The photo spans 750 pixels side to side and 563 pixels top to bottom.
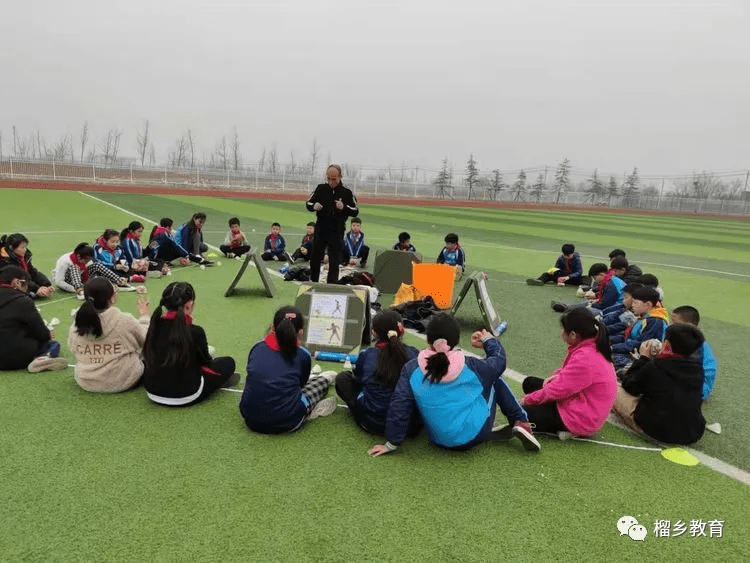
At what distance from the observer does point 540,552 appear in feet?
10.5

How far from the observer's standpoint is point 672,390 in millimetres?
4441

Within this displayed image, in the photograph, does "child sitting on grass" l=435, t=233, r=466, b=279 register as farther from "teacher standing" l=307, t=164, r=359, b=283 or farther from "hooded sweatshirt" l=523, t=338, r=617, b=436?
"hooded sweatshirt" l=523, t=338, r=617, b=436

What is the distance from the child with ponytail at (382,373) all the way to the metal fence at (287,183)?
52710mm

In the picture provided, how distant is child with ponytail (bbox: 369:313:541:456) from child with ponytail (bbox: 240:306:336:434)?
80cm

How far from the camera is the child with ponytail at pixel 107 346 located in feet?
16.2

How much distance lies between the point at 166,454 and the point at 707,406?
5.45 m

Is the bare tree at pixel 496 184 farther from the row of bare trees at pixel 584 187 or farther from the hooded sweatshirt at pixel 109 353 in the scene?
the hooded sweatshirt at pixel 109 353

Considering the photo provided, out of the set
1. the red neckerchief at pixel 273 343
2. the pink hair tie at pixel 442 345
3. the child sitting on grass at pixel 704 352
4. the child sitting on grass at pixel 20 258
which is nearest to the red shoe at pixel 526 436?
the pink hair tie at pixel 442 345

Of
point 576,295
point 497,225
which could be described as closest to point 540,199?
point 497,225

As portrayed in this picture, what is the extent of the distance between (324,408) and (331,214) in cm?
505

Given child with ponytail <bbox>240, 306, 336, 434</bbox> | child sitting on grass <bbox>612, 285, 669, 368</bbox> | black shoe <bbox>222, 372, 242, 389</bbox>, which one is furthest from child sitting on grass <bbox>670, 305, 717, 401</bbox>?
black shoe <bbox>222, 372, 242, 389</bbox>

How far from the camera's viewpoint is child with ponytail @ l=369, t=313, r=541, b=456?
4059 millimetres

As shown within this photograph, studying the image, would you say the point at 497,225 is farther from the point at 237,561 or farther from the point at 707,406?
the point at 237,561

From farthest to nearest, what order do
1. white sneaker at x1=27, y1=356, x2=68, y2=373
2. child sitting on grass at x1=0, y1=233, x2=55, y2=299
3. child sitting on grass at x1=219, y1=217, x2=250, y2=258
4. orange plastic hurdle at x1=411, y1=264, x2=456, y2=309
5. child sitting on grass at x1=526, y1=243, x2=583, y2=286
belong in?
child sitting on grass at x1=219, y1=217, x2=250, y2=258
child sitting on grass at x1=526, y1=243, x2=583, y2=286
orange plastic hurdle at x1=411, y1=264, x2=456, y2=309
child sitting on grass at x1=0, y1=233, x2=55, y2=299
white sneaker at x1=27, y1=356, x2=68, y2=373
